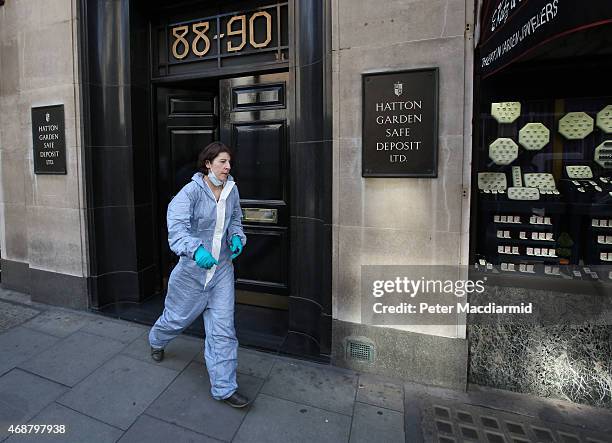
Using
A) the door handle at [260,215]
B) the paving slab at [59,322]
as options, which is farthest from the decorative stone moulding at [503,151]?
the paving slab at [59,322]

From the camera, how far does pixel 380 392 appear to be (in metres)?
3.48

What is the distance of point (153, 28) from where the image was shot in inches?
213

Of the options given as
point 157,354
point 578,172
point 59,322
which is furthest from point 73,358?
point 578,172

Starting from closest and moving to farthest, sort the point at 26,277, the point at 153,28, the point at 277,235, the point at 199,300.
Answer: the point at 199,300 → the point at 277,235 → the point at 153,28 → the point at 26,277

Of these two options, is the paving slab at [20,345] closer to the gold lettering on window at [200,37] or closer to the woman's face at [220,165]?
the woman's face at [220,165]

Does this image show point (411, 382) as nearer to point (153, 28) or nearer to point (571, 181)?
point (571, 181)

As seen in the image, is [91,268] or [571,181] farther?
[91,268]

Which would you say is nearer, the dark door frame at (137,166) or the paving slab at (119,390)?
the paving slab at (119,390)

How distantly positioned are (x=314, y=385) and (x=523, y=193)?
8.74 ft

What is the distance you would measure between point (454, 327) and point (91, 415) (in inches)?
124

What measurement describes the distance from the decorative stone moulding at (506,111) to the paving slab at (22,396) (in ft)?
15.3

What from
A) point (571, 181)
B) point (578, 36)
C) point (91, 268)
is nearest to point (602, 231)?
point (571, 181)

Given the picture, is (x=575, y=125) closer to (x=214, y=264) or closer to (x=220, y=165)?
(x=220, y=165)

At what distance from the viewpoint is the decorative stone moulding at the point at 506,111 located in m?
3.63
